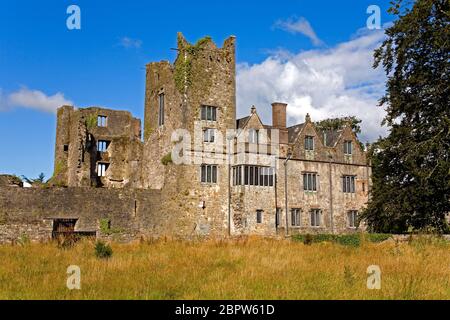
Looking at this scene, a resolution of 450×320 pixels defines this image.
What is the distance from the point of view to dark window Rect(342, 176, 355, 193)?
44062 mm

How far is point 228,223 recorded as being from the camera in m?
37.7

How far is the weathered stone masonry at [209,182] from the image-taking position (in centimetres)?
3506

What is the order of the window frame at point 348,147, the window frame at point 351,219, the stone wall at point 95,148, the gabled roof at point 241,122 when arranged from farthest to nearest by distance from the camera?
the stone wall at point 95,148 → the window frame at point 348,147 → the window frame at point 351,219 → the gabled roof at point 241,122

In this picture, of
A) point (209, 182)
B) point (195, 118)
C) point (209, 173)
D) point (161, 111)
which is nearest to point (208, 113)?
point (195, 118)

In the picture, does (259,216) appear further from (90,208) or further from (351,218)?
(90,208)

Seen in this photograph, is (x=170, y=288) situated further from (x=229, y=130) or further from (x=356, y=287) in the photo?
(x=229, y=130)

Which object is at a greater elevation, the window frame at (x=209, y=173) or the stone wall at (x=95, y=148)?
the stone wall at (x=95, y=148)

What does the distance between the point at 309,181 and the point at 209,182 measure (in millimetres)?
9901

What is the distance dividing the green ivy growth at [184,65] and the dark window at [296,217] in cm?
1395

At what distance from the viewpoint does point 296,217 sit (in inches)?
1625

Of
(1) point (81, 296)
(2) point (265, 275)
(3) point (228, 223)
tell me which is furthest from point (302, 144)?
(1) point (81, 296)

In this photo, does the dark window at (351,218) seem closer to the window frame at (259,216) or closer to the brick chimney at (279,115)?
the window frame at (259,216)

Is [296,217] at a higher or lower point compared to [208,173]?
lower

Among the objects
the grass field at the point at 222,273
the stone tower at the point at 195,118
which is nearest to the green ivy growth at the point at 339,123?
the stone tower at the point at 195,118
